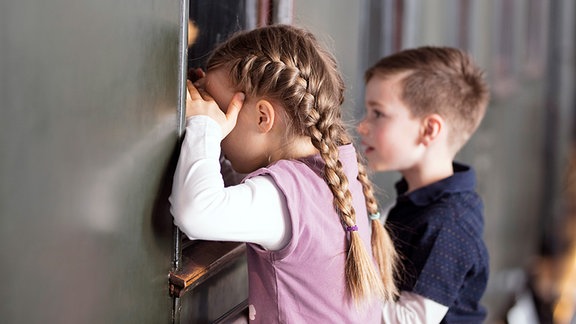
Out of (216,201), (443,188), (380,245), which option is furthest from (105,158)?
(443,188)

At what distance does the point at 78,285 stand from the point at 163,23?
388 millimetres

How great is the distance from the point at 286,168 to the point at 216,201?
0.16 metres

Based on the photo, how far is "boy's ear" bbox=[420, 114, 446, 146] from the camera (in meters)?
1.84

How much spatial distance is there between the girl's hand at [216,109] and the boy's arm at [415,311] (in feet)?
1.96

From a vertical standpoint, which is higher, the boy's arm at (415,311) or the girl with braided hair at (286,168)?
the girl with braided hair at (286,168)

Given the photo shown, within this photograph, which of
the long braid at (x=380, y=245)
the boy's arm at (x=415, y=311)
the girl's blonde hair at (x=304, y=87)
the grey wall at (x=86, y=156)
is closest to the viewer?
the grey wall at (x=86, y=156)

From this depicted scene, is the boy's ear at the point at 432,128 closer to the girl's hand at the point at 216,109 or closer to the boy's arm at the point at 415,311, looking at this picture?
the boy's arm at the point at 415,311

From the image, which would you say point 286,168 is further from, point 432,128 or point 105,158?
point 432,128

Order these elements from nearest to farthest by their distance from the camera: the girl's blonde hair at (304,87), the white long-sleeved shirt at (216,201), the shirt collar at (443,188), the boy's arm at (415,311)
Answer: the white long-sleeved shirt at (216,201)
the girl's blonde hair at (304,87)
the boy's arm at (415,311)
the shirt collar at (443,188)

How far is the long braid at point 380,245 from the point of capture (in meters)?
1.46

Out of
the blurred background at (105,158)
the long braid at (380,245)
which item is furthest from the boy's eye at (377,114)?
the long braid at (380,245)

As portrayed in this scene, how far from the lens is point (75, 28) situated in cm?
85

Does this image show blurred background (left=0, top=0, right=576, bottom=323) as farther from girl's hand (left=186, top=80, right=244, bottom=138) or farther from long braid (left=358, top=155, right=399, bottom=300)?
long braid (left=358, top=155, right=399, bottom=300)

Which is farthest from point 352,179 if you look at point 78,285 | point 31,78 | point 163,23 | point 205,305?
point 31,78
